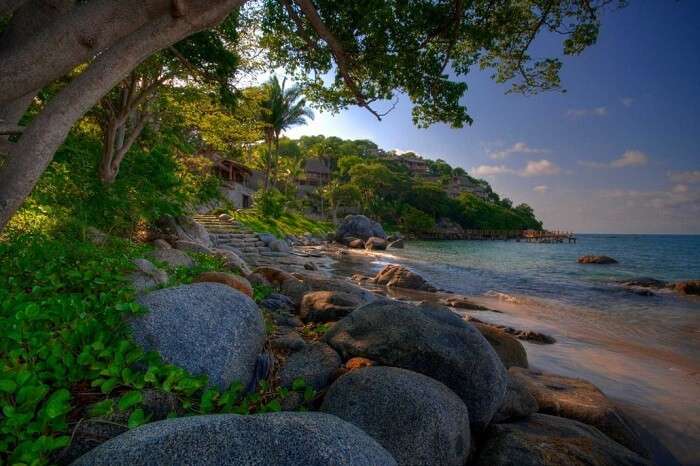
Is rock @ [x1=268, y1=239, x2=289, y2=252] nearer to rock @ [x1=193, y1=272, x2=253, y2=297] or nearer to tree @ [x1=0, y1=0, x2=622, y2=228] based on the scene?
tree @ [x1=0, y1=0, x2=622, y2=228]

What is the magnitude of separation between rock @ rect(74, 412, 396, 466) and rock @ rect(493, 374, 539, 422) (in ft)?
8.10

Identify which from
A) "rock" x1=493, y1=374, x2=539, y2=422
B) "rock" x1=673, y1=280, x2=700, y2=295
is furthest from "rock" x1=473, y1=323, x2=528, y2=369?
"rock" x1=673, y1=280, x2=700, y2=295

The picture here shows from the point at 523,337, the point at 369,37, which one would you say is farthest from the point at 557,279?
the point at 369,37

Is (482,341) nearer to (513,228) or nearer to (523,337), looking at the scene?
(523,337)

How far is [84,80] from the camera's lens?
3293 millimetres

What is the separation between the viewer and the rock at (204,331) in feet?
9.86

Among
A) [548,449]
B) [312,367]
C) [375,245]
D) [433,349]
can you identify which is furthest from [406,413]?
[375,245]

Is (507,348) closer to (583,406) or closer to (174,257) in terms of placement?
(583,406)

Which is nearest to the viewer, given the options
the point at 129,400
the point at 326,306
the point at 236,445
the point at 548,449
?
the point at 236,445

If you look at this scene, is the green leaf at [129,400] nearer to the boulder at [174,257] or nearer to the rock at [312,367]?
the rock at [312,367]

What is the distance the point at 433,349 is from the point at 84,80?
4.37m

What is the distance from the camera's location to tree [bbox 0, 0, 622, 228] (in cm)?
321

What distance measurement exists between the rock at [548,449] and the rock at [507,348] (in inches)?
98.5

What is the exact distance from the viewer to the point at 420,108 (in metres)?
9.02
